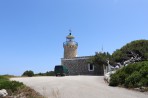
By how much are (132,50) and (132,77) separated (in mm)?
22337

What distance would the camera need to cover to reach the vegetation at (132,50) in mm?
41753

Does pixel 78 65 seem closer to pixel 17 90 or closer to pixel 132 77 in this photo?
pixel 132 77

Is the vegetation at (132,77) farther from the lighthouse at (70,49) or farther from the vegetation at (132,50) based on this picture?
the lighthouse at (70,49)

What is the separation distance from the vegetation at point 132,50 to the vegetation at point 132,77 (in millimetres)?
18829

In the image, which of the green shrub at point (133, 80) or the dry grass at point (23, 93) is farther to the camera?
the green shrub at point (133, 80)

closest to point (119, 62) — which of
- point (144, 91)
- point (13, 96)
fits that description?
point (144, 91)

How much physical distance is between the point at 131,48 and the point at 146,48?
6.68ft

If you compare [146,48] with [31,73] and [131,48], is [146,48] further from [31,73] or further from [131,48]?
[31,73]

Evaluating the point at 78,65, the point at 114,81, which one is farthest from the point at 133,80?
the point at 78,65

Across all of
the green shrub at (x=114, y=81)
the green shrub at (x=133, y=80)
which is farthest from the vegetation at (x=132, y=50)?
the green shrub at (x=133, y=80)

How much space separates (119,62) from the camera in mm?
42938

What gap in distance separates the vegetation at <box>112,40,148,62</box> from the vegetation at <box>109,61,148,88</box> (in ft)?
61.8

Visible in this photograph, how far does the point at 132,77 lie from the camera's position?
20.8m

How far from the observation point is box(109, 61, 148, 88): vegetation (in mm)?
20062
